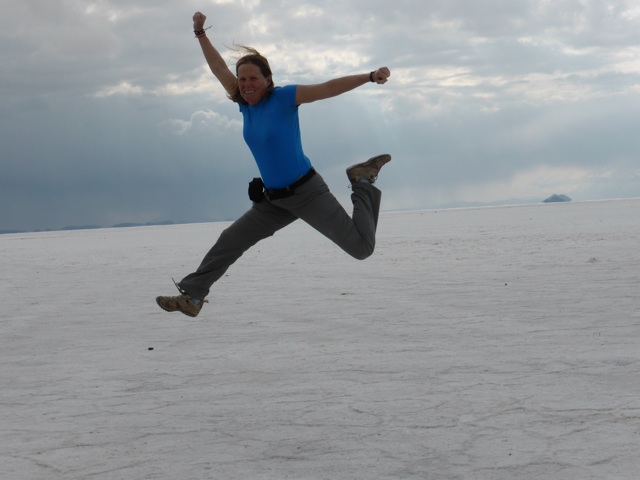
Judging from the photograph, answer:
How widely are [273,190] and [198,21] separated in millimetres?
1412

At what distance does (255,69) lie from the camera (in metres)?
5.42

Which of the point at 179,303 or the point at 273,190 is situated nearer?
the point at 273,190

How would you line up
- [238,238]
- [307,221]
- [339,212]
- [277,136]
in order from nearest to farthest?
[277,136] < [339,212] < [307,221] < [238,238]

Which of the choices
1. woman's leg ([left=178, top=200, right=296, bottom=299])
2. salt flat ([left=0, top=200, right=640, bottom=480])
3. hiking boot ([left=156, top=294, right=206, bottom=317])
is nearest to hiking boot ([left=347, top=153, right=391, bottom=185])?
woman's leg ([left=178, top=200, right=296, bottom=299])

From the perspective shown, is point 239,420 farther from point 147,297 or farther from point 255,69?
point 147,297

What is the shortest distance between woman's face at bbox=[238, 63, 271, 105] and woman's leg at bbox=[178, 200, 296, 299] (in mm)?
724

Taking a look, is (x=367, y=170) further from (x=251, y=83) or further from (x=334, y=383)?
(x=334, y=383)

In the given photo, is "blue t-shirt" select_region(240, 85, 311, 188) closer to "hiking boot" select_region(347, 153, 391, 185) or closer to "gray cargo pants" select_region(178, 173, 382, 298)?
"gray cargo pants" select_region(178, 173, 382, 298)

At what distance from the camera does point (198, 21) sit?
19.9 feet

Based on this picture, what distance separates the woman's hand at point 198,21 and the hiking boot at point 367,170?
1440mm

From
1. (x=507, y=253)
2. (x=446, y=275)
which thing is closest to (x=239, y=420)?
(x=446, y=275)

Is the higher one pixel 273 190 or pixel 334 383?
pixel 273 190

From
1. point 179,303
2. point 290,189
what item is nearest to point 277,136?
point 290,189

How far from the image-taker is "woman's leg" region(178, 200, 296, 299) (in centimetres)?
582
